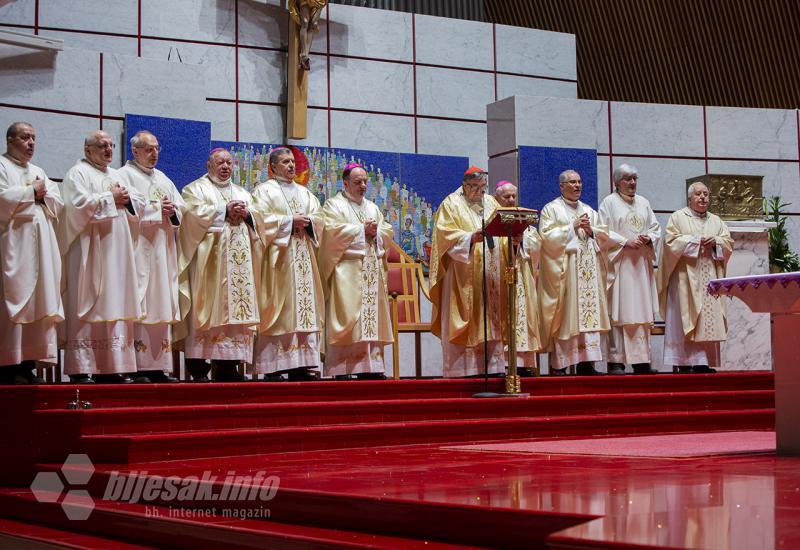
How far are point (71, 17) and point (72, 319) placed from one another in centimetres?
489

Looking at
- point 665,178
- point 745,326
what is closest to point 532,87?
point 665,178

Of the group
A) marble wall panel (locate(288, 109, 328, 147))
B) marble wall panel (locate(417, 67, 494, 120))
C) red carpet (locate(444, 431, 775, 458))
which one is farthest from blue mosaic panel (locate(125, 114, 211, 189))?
red carpet (locate(444, 431, 775, 458))

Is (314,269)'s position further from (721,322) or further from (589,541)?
(589,541)

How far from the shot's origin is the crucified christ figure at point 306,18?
36.6 feet

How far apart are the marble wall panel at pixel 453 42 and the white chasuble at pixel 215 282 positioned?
16.3 feet

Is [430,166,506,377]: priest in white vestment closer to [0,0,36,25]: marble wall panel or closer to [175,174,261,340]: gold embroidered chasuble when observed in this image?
[175,174,261,340]: gold embroidered chasuble

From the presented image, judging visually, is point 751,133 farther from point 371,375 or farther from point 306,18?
point 371,375

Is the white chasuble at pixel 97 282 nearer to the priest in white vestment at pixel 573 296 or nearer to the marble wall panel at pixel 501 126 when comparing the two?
the priest in white vestment at pixel 573 296

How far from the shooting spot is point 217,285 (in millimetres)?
7594

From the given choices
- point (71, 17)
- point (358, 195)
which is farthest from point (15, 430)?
point (71, 17)

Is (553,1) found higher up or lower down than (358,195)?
higher up

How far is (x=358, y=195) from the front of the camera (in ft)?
27.9

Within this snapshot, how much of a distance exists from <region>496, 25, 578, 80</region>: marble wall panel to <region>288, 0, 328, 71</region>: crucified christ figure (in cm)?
232

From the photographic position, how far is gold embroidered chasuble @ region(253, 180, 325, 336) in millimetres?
7816
